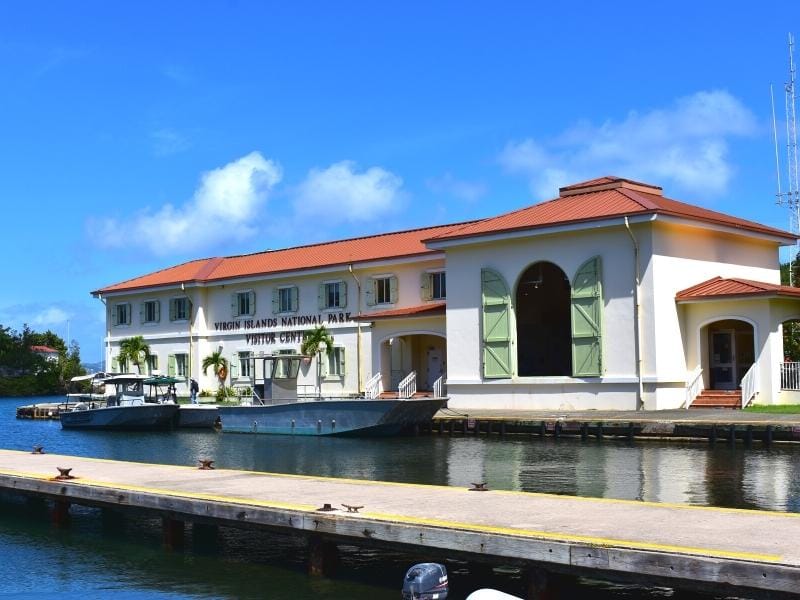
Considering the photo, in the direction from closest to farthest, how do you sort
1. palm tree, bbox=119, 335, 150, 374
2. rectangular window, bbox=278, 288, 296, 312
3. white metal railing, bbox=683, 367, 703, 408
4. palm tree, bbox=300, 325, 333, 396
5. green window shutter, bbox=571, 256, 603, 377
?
white metal railing, bbox=683, 367, 703, 408
green window shutter, bbox=571, 256, 603, 377
palm tree, bbox=300, 325, 333, 396
rectangular window, bbox=278, 288, 296, 312
palm tree, bbox=119, 335, 150, 374

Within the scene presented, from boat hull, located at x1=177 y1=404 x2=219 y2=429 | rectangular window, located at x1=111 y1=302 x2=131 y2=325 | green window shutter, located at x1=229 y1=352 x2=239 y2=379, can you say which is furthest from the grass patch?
rectangular window, located at x1=111 y1=302 x2=131 y2=325

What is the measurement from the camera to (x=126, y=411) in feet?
137

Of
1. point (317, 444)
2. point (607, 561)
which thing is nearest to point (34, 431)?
point (317, 444)

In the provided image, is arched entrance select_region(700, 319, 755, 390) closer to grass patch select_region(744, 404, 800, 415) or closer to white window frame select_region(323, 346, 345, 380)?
grass patch select_region(744, 404, 800, 415)

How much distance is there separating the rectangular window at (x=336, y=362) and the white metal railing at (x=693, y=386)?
15808 mm

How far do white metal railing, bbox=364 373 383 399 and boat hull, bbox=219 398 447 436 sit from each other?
16.9 ft

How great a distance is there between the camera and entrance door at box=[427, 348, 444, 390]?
41000 millimetres

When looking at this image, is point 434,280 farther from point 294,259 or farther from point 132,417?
point 132,417

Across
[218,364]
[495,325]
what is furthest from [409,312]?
[218,364]

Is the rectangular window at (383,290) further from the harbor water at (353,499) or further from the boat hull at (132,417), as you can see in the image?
the harbor water at (353,499)

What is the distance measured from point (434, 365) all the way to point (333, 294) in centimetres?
582

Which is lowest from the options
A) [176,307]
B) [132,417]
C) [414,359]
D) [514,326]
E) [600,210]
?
[132,417]

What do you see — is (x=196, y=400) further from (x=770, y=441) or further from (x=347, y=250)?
(x=770, y=441)

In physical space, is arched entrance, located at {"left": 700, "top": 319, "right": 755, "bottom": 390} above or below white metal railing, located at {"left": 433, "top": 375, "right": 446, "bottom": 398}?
above
